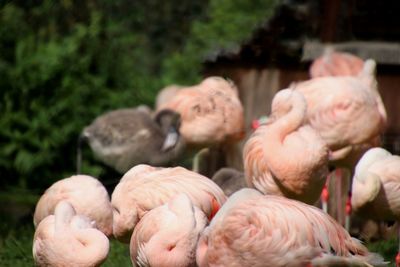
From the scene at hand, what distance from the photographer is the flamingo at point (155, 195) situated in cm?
688

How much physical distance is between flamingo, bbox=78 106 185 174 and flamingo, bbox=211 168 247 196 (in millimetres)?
1442

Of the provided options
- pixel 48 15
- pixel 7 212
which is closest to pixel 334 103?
pixel 7 212

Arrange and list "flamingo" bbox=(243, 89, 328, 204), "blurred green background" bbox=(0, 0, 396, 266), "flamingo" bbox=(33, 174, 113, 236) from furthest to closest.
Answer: "blurred green background" bbox=(0, 0, 396, 266), "flamingo" bbox=(243, 89, 328, 204), "flamingo" bbox=(33, 174, 113, 236)

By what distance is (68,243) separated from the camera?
21.1 feet

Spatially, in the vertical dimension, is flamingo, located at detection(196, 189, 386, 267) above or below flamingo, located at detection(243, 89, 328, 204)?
above

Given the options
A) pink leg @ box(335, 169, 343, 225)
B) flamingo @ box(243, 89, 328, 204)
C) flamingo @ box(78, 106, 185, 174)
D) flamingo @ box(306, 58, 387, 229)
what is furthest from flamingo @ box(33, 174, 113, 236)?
pink leg @ box(335, 169, 343, 225)

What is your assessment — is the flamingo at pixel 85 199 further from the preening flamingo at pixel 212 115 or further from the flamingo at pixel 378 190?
the preening flamingo at pixel 212 115

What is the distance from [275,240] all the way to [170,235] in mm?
667

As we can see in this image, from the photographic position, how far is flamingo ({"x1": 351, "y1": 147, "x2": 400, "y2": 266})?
739 centimetres

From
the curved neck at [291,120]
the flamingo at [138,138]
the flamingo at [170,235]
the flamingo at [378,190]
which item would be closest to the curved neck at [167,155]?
the flamingo at [138,138]

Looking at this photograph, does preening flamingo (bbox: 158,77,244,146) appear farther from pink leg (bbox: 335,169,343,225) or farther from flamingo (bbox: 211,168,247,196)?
flamingo (bbox: 211,168,247,196)

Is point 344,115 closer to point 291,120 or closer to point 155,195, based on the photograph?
point 291,120

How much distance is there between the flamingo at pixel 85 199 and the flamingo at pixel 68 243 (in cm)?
62

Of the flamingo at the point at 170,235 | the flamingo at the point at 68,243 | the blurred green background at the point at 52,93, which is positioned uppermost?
the flamingo at the point at 170,235
